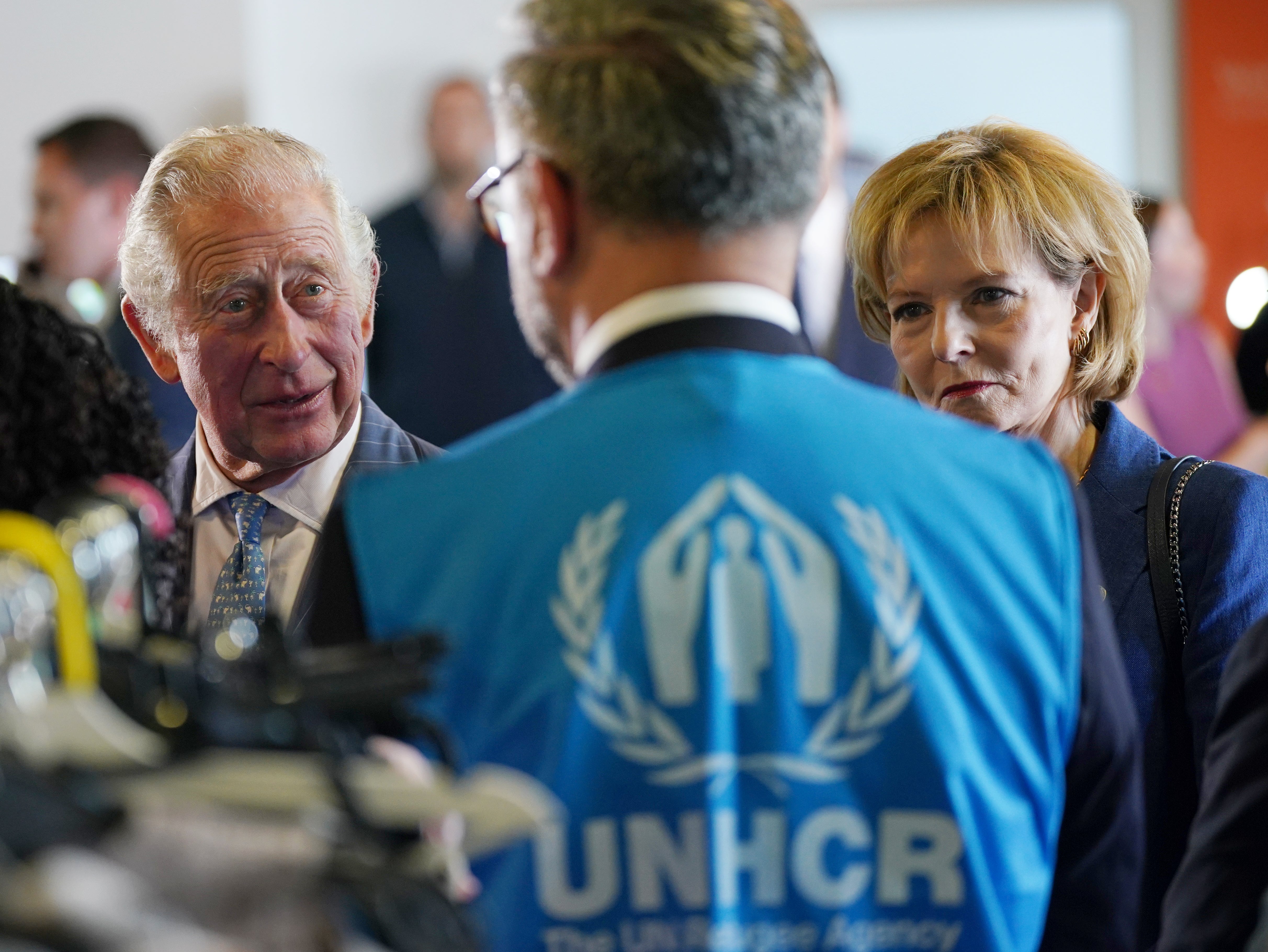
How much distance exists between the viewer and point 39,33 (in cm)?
574

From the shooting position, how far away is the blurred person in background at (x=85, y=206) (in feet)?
15.6

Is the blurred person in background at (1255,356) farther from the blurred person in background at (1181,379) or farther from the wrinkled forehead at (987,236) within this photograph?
the blurred person in background at (1181,379)

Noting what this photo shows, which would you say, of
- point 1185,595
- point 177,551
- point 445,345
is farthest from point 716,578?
point 445,345

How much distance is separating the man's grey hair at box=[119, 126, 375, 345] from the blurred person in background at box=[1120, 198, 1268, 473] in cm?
237

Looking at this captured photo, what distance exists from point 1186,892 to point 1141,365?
1.04m

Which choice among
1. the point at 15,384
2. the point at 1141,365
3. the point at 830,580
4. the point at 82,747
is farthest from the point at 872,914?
the point at 1141,365

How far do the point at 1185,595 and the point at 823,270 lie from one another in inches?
97.3

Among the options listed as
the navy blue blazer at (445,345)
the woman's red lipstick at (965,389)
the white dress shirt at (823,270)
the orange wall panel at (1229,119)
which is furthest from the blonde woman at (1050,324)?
the orange wall panel at (1229,119)

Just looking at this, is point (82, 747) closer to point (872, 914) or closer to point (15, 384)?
point (15, 384)

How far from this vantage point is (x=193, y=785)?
0.92 m

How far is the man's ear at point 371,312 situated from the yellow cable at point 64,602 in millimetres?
1387

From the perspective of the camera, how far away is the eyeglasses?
1310mm

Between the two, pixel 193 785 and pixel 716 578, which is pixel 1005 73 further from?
pixel 193 785

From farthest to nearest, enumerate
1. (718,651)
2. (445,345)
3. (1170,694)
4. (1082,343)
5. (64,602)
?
(445,345) → (1082,343) → (1170,694) → (718,651) → (64,602)
